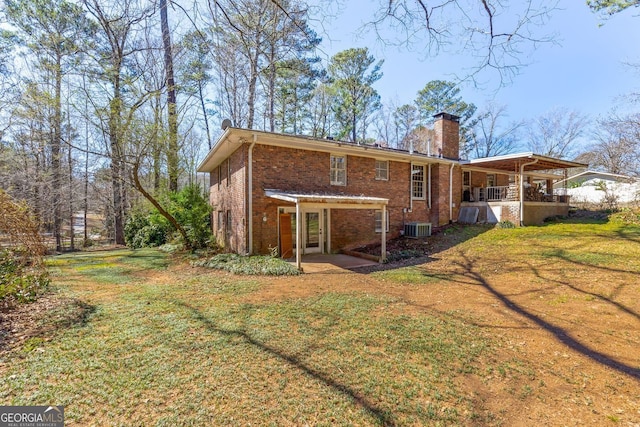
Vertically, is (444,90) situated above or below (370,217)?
above

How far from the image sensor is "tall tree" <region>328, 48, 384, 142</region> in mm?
21797

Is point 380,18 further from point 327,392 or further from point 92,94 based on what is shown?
point 92,94

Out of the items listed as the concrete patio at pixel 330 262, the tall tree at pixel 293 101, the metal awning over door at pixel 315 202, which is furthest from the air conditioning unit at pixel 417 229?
the tall tree at pixel 293 101

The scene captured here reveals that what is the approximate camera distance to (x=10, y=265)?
571cm

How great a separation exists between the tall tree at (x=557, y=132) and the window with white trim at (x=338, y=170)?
30.0 meters

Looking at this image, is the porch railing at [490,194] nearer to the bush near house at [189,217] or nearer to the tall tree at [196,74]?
the bush near house at [189,217]

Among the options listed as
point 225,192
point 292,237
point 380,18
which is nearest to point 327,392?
point 380,18

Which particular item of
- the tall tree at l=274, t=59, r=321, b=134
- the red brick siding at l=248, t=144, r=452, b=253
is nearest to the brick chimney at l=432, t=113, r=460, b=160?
the red brick siding at l=248, t=144, r=452, b=253

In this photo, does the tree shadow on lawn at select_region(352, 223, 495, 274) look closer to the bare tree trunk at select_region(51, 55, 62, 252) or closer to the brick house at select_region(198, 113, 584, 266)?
the brick house at select_region(198, 113, 584, 266)

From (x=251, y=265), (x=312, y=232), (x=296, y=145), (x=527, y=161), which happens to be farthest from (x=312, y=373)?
(x=527, y=161)

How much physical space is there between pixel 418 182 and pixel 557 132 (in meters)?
27.7

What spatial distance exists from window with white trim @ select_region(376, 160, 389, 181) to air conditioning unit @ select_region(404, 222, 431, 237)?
2.48 m

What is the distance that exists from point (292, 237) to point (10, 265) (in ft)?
24.1

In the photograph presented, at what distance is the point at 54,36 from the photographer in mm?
12438
